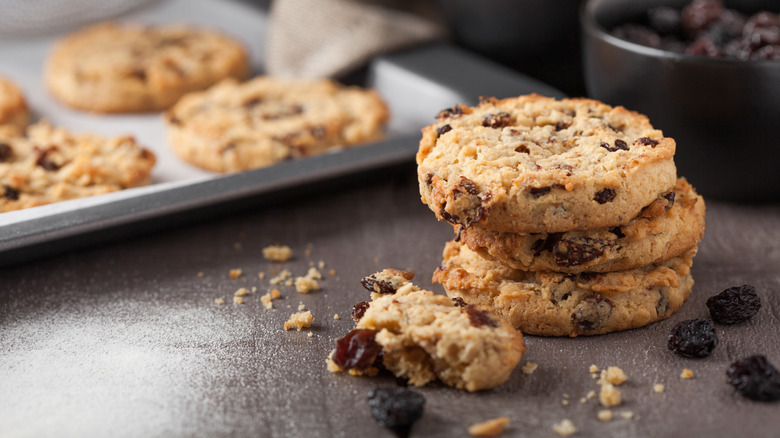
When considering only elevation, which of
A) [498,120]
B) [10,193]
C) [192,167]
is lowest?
[192,167]

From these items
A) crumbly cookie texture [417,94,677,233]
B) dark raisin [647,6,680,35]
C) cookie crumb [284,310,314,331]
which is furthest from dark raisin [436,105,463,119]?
dark raisin [647,6,680,35]

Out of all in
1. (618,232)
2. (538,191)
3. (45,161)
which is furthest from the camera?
(45,161)

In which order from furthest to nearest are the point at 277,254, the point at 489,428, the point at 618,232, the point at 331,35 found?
the point at 331,35 → the point at 277,254 → the point at 618,232 → the point at 489,428

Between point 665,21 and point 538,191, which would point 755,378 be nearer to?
point 538,191

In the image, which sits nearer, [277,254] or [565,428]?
[565,428]

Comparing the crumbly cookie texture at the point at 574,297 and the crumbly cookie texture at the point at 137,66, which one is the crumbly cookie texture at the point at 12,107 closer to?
the crumbly cookie texture at the point at 137,66

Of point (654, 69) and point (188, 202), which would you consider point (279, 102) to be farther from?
point (654, 69)

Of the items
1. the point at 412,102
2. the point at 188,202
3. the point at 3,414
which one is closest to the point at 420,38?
the point at 412,102

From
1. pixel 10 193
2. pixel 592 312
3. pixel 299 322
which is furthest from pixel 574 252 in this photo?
pixel 10 193
